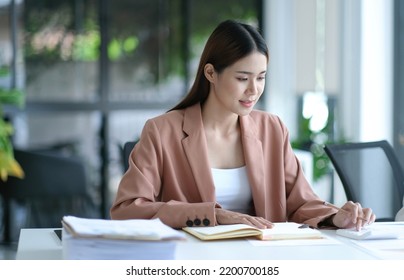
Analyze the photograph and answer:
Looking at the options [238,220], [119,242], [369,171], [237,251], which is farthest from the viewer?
[369,171]

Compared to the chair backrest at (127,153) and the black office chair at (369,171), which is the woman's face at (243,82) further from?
the black office chair at (369,171)

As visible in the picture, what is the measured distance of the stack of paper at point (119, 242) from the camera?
6.10ft

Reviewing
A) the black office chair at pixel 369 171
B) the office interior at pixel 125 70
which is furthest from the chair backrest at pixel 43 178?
the black office chair at pixel 369 171

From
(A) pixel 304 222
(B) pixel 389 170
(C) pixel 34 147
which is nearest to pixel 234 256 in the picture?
(A) pixel 304 222

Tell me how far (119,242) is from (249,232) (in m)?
0.56

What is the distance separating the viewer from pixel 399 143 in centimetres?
561

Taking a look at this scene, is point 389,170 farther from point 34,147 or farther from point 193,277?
point 34,147

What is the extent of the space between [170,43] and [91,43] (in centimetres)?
69

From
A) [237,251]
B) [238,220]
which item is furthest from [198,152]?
[237,251]

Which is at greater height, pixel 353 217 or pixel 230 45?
pixel 230 45

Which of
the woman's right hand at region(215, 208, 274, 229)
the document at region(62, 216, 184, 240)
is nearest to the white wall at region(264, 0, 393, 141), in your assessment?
the woman's right hand at region(215, 208, 274, 229)

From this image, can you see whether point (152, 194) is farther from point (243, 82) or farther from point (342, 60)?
point (342, 60)

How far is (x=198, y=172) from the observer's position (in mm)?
2748

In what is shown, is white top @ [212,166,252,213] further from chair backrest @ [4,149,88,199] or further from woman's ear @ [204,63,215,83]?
chair backrest @ [4,149,88,199]
